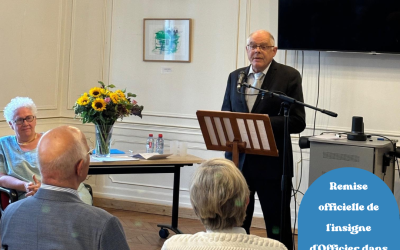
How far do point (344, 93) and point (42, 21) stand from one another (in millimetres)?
3278

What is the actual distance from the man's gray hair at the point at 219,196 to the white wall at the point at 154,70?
3229 mm

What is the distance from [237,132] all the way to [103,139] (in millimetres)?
1241

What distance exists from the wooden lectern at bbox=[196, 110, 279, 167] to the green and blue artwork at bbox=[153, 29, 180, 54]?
2.34 metres

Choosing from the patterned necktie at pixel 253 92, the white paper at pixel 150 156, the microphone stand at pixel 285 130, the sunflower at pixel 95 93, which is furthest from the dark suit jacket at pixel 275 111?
the sunflower at pixel 95 93

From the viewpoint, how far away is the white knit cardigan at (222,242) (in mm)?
1753

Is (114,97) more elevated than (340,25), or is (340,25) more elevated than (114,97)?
(340,25)

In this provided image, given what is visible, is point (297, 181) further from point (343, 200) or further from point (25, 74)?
point (25, 74)

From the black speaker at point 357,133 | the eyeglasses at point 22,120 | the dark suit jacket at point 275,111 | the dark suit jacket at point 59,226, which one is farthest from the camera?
the black speaker at point 357,133

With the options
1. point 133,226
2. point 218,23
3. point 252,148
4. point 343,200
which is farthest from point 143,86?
point 343,200

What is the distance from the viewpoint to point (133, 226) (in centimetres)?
500

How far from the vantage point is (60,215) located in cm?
173

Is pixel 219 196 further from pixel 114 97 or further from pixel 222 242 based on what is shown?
pixel 114 97

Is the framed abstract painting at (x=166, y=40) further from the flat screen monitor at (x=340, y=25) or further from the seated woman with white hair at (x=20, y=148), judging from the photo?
the seated woman with white hair at (x=20, y=148)

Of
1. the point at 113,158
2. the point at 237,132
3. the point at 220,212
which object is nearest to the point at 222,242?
the point at 220,212
